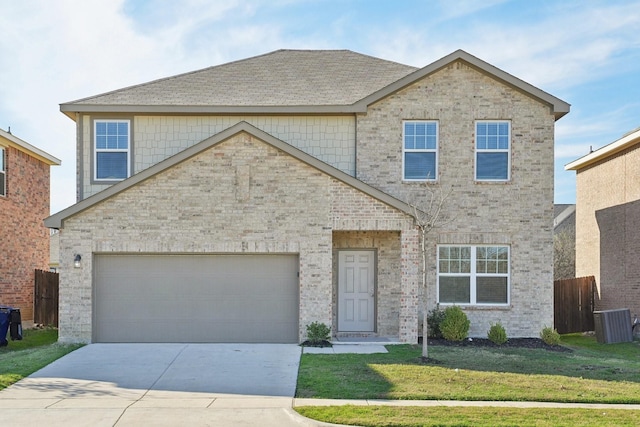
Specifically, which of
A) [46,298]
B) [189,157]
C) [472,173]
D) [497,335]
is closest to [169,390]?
[189,157]

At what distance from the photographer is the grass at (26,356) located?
455 inches

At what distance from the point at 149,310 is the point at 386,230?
6057mm

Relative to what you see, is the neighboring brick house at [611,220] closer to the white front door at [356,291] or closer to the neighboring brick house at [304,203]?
the neighboring brick house at [304,203]

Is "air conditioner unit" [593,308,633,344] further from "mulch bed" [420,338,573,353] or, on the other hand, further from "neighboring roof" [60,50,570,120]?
"neighboring roof" [60,50,570,120]

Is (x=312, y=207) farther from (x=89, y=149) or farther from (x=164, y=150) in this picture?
(x=89, y=149)

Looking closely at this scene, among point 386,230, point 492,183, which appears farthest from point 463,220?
point 386,230

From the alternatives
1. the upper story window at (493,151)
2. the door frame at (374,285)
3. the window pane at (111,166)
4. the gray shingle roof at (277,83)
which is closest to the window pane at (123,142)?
the window pane at (111,166)

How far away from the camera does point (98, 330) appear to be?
15.0 m

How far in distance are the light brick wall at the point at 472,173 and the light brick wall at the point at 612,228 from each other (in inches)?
161

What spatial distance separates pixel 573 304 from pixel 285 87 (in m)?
11.4

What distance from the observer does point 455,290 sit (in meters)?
16.6

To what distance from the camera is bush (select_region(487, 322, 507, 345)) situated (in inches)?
617

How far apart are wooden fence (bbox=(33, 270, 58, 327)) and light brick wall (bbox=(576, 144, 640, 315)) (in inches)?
705

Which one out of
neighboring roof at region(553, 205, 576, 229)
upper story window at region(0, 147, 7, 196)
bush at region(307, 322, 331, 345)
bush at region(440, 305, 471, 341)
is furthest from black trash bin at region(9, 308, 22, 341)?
neighboring roof at region(553, 205, 576, 229)
